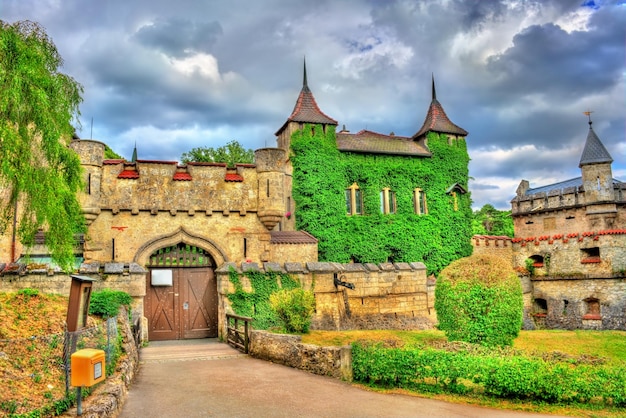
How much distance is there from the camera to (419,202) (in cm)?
2906

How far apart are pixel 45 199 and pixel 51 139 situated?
120cm

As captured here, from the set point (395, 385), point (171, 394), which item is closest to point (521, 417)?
point (395, 385)

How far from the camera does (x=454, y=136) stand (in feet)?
101

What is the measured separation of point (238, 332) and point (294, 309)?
1876 mm

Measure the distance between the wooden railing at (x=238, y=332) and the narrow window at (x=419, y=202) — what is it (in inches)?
624

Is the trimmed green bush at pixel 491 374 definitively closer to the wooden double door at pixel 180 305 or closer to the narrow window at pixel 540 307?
the wooden double door at pixel 180 305

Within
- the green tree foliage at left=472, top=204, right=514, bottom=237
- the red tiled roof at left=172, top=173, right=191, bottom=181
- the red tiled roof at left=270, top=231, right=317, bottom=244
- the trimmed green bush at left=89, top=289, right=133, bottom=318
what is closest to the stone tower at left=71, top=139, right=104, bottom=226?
the red tiled roof at left=172, top=173, right=191, bottom=181

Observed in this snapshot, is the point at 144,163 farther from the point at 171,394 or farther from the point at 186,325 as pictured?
the point at 171,394

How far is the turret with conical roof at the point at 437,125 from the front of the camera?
3034 centimetres

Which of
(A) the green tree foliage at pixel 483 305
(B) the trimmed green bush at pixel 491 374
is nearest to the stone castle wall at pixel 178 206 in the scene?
(A) the green tree foliage at pixel 483 305

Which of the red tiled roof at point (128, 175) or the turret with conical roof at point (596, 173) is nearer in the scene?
the red tiled roof at point (128, 175)

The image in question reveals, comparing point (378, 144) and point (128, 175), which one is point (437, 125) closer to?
point (378, 144)

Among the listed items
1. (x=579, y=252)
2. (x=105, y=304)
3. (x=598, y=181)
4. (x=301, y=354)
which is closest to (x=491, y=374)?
(x=301, y=354)

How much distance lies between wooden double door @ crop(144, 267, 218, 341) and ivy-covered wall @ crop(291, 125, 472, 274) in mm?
8525
